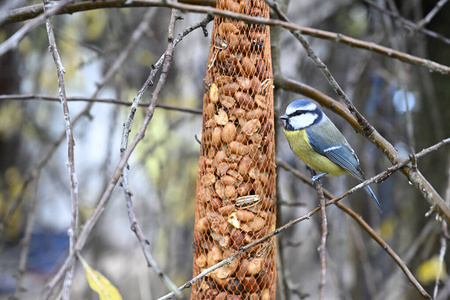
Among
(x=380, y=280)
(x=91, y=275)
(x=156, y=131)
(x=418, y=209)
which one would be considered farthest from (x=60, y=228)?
(x=91, y=275)

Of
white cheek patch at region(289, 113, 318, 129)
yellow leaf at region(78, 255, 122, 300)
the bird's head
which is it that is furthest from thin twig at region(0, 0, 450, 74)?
white cheek patch at region(289, 113, 318, 129)

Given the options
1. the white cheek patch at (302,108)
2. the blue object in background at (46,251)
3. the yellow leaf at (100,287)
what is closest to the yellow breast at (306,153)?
the white cheek patch at (302,108)

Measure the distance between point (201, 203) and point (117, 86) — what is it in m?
1.43

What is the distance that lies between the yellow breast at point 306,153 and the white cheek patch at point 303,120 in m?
0.04

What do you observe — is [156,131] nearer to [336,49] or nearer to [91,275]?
[336,49]

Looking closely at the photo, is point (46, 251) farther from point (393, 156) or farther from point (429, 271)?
point (393, 156)

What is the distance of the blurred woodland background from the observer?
10.0ft

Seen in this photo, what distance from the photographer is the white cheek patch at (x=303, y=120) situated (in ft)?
7.21

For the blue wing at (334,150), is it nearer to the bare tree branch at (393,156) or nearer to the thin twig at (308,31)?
the bare tree branch at (393,156)

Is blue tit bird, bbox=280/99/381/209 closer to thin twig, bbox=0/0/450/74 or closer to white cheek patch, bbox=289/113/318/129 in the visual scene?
white cheek patch, bbox=289/113/318/129

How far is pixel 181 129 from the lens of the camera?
13.0 ft

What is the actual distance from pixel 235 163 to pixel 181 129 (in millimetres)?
2353

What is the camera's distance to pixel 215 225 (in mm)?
1641

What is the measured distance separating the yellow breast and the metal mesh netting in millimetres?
635
